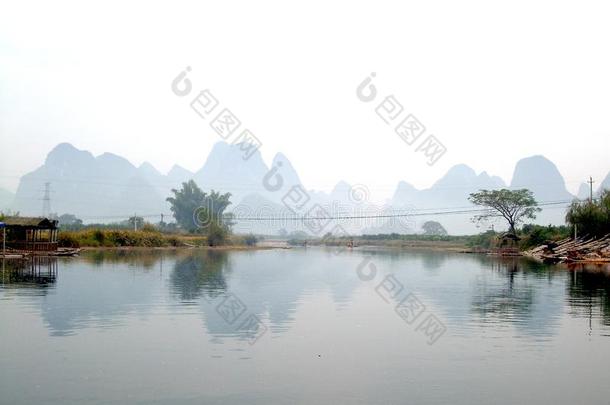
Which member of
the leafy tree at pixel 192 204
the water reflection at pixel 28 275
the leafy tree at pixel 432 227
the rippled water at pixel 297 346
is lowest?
the rippled water at pixel 297 346

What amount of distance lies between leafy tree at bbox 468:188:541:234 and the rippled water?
4902 cm

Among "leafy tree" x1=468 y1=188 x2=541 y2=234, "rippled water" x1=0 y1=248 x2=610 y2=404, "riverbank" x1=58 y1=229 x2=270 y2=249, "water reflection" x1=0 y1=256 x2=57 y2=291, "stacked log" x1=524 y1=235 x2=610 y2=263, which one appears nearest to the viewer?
"rippled water" x1=0 y1=248 x2=610 y2=404

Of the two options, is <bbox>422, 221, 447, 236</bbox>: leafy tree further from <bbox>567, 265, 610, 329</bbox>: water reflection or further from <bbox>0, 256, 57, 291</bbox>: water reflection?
<bbox>0, 256, 57, 291</bbox>: water reflection

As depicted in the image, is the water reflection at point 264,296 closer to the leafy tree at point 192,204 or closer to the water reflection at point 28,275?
the water reflection at point 28,275

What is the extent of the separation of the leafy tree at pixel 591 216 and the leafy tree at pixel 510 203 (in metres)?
17.4

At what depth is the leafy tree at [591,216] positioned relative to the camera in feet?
152

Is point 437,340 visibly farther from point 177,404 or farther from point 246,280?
point 246,280

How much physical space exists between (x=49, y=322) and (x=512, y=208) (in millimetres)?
61872

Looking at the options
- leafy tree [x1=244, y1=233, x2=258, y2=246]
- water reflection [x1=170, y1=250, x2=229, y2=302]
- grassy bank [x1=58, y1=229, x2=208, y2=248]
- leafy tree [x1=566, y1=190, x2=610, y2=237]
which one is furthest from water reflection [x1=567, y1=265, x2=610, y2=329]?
leafy tree [x1=244, y1=233, x2=258, y2=246]

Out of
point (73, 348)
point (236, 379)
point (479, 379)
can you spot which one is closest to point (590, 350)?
point (479, 379)

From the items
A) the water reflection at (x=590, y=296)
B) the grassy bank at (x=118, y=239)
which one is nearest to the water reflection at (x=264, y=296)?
the water reflection at (x=590, y=296)

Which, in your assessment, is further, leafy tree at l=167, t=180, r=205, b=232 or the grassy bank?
leafy tree at l=167, t=180, r=205, b=232

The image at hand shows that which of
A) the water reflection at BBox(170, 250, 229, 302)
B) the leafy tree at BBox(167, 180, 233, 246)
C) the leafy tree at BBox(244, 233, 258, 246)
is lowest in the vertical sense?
the water reflection at BBox(170, 250, 229, 302)

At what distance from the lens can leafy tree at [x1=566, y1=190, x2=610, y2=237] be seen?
46312 millimetres
